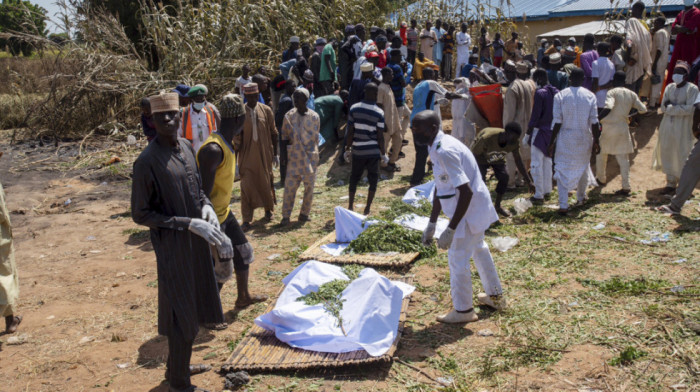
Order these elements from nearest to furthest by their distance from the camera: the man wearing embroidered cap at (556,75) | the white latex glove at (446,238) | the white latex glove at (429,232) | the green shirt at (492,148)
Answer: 1. the white latex glove at (446,238)
2. the white latex glove at (429,232)
3. the green shirt at (492,148)
4. the man wearing embroidered cap at (556,75)

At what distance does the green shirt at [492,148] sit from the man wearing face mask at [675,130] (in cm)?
252

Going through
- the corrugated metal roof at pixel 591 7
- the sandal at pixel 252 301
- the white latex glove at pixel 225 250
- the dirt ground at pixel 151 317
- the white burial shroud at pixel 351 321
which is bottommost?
the dirt ground at pixel 151 317

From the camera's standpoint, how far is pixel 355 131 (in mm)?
7625

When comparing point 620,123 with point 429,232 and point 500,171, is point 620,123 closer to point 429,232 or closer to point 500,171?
point 500,171

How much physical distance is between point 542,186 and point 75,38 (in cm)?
1205

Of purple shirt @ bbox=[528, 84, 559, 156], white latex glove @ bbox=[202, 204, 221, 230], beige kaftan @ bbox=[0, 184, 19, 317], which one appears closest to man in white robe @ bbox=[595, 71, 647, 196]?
purple shirt @ bbox=[528, 84, 559, 156]

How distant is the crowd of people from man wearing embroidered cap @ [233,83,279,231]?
0.02 meters

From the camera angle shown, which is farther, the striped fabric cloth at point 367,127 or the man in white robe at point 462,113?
the man in white robe at point 462,113

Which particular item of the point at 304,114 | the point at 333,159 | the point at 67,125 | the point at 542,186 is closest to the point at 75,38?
the point at 67,125

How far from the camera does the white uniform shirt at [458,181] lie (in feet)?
13.7

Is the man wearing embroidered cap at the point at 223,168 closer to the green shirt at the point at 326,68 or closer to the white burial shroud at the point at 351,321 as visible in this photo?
the white burial shroud at the point at 351,321

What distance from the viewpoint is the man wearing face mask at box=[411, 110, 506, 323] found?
4207 millimetres

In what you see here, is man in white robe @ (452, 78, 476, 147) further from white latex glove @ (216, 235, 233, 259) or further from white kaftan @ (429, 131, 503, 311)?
white latex glove @ (216, 235, 233, 259)

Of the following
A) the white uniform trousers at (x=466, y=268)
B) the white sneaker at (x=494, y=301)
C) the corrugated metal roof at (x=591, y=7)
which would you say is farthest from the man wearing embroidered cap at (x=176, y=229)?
the corrugated metal roof at (x=591, y=7)
